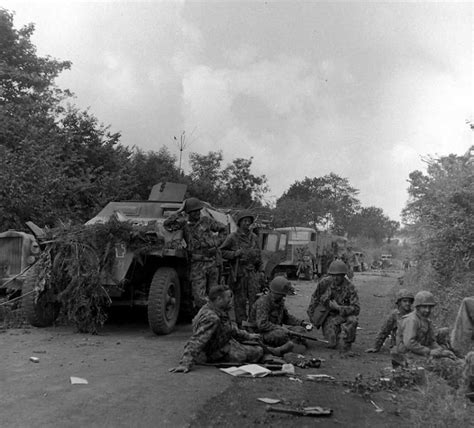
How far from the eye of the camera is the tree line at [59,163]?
12914mm

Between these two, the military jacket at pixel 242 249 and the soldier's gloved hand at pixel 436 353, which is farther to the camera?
the military jacket at pixel 242 249

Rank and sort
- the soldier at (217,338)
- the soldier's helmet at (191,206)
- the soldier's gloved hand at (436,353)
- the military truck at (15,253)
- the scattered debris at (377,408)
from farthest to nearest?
1. the military truck at (15,253)
2. the soldier's helmet at (191,206)
3. the soldier at (217,338)
4. the soldier's gloved hand at (436,353)
5. the scattered debris at (377,408)

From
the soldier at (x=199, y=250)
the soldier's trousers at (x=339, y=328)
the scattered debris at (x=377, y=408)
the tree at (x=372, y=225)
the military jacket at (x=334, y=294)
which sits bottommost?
the scattered debris at (x=377, y=408)

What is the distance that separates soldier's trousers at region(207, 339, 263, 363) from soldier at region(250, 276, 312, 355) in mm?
484

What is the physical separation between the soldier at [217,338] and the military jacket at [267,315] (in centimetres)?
72

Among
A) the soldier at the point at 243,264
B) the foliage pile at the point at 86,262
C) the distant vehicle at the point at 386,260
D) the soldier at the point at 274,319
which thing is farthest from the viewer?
the distant vehicle at the point at 386,260

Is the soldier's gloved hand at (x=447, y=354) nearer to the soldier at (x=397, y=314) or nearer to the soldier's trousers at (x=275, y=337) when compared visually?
the soldier at (x=397, y=314)

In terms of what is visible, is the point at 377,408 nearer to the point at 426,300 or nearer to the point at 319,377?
the point at 319,377

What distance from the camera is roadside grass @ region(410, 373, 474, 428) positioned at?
3.70 m

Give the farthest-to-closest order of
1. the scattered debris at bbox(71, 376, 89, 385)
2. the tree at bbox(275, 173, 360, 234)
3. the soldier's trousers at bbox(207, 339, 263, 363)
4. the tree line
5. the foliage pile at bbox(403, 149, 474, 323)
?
the tree at bbox(275, 173, 360, 234) → the tree line → the foliage pile at bbox(403, 149, 474, 323) → the soldier's trousers at bbox(207, 339, 263, 363) → the scattered debris at bbox(71, 376, 89, 385)

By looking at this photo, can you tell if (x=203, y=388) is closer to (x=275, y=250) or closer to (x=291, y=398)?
(x=291, y=398)

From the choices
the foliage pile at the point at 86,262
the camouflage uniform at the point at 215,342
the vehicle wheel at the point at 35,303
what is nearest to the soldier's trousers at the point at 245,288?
the foliage pile at the point at 86,262

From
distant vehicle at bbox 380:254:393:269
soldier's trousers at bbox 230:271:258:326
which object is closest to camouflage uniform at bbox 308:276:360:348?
soldier's trousers at bbox 230:271:258:326

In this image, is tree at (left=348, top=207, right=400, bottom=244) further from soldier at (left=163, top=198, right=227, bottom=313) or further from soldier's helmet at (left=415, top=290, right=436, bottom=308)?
soldier's helmet at (left=415, top=290, right=436, bottom=308)
